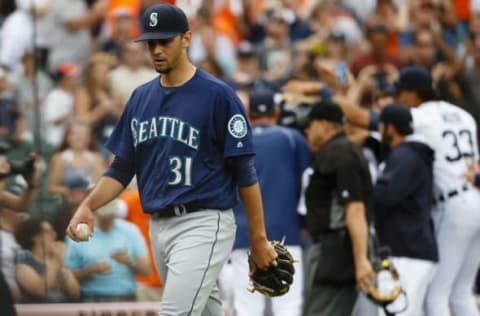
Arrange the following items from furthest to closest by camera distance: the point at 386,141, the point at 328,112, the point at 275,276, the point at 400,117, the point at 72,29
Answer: the point at 72,29 → the point at 386,141 → the point at 400,117 → the point at 328,112 → the point at 275,276

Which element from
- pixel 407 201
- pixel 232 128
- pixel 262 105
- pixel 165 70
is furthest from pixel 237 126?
pixel 262 105

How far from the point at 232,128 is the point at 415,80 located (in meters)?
3.68

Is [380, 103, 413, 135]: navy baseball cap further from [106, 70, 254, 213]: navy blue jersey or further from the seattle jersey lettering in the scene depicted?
the seattle jersey lettering

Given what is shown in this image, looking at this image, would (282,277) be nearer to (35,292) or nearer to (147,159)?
(147,159)

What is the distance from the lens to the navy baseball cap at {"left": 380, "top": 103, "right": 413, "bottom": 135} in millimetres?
10102

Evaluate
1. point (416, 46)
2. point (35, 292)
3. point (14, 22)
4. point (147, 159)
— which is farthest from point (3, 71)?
point (147, 159)

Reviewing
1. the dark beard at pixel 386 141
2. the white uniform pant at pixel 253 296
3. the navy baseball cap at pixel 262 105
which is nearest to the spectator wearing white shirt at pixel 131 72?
the navy baseball cap at pixel 262 105

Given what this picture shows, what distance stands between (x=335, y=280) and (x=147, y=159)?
2741 millimetres

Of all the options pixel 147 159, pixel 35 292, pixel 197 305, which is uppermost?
pixel 147 159

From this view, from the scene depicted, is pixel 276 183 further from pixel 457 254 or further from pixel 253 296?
pixel 457 254

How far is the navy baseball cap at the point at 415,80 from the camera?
10430mm

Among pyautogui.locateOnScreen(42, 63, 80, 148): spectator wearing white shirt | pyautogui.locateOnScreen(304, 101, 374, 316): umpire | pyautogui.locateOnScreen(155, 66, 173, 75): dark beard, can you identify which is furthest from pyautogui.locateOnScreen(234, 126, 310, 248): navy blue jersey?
pyautogui.locateOnScreen(155, 66, 173, 75): dark beard

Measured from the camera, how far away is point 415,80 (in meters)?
10.5

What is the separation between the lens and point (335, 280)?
9.60 m
